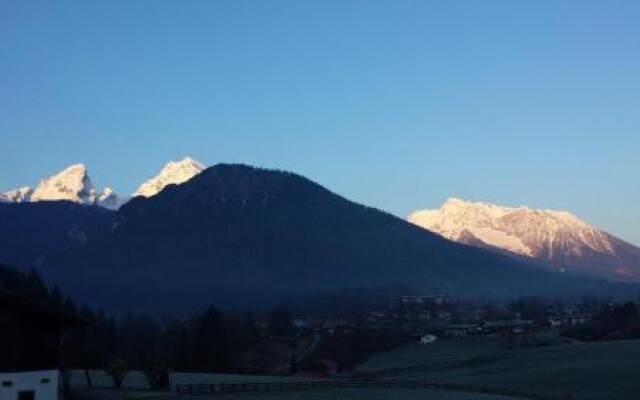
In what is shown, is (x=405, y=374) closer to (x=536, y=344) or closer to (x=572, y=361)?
(x=572, y=361)

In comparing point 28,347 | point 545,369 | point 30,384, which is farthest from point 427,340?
point 28,347

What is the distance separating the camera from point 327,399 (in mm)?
64125

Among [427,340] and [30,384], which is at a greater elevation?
[427,340]

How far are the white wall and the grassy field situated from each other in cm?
5203

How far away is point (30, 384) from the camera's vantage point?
36.2m

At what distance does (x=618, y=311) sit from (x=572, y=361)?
8810 cm

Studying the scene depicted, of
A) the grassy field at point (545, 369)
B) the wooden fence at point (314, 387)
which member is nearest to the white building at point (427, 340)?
the grassy field at point (545, 369)

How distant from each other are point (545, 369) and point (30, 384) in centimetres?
7787

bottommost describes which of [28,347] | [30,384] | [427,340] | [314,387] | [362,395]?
[362,395]

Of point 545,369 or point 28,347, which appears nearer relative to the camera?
point 28,347

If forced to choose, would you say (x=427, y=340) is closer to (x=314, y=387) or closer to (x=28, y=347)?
(x=314, y=387)

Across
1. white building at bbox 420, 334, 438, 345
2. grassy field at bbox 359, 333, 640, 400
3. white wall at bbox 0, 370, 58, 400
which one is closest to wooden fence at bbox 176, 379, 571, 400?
grassy field at bbox 359, 333, 640, 400

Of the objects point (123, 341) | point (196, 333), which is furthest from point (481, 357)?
point (123, 341)

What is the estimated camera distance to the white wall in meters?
35.7
